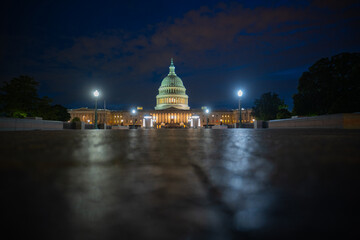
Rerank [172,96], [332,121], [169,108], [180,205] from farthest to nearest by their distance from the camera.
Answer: [172,96] → [169,108] → [332,121] → [180,205]

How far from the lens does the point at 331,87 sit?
103ft

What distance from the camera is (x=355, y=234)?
63 centimetres

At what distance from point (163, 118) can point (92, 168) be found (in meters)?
108

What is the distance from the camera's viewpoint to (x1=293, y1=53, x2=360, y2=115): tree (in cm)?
2836

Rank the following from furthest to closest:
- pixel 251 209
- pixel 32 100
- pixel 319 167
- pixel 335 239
Answer: 1. pixel 32 100
2. pixel 319 167
3. pixel 251 209
4. pixel 335 239

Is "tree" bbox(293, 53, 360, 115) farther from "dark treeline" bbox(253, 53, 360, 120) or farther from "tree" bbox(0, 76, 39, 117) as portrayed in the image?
"tree" bbox(0, 76, 39, 117)

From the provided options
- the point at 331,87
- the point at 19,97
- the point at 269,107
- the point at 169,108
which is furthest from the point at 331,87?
the point at 169,108

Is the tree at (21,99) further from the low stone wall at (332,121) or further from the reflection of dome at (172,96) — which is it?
the reflection of dome at (172,96)

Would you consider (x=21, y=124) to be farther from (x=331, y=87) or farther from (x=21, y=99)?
(x=331, y=87)

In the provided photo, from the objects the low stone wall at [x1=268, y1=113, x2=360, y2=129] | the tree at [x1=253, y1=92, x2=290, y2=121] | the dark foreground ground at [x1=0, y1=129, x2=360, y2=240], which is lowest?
the dark foreground ground at [x1=0, y1=129, x2=360, y2=240]

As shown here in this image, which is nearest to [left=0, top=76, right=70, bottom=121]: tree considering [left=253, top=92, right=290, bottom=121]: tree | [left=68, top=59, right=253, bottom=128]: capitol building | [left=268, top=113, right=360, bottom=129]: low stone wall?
[left=268, top=113, right=360, bottom=129]: low stone wall

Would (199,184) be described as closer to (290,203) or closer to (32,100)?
(290,203)

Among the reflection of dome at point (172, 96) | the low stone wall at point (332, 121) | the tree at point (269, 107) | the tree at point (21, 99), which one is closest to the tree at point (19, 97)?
the tree at point (21, 99)

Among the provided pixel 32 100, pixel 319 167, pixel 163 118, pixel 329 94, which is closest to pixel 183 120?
pixel 163 118
